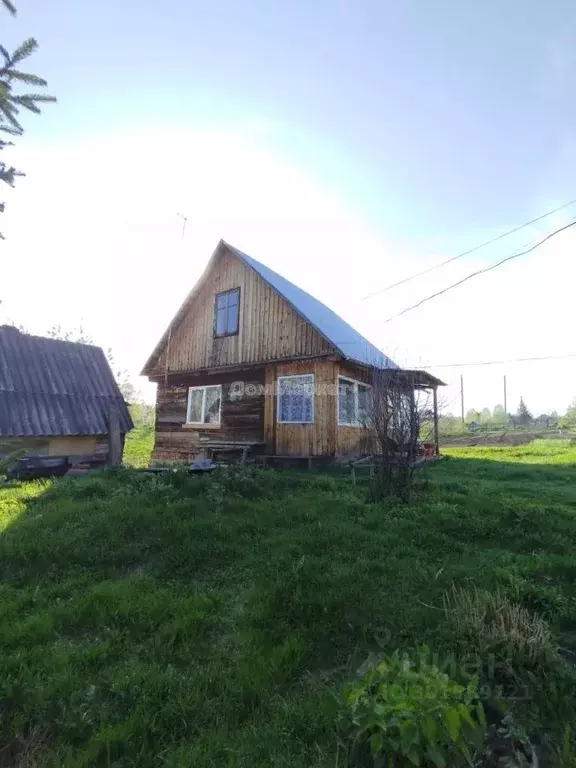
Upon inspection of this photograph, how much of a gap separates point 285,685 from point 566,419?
5889cm

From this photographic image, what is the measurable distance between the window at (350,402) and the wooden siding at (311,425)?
1.37ft

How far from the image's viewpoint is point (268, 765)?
254 centimetres

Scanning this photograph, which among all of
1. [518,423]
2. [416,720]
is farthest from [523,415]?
[416,720]

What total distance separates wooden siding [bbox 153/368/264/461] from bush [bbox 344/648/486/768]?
38.7ft

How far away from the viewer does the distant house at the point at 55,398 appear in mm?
12086

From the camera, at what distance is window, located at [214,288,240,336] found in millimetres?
15562

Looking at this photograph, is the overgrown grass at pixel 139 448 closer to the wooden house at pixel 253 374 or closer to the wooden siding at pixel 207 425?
the wooden siding at pixel 207 425

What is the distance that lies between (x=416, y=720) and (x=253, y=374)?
510 inches

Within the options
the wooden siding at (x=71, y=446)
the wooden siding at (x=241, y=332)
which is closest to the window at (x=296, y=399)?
the wooden siding at (x=241, y=332)

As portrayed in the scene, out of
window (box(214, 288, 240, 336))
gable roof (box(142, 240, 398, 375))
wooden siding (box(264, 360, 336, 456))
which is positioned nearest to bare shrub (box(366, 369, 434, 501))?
gable roof (box(142, 240, 398, 375))

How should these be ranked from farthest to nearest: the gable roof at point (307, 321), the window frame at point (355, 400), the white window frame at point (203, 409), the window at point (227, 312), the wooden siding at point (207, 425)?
the white window frame at point (203, 409)
the window at point (227, 312)
the wooden siding at point (207, 425)
the window frame at point (355, 400)
the gable roof at point (307, 321)

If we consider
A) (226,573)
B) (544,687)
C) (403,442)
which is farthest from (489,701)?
(403,442)

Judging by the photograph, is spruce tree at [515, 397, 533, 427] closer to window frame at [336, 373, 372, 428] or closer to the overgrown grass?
the overgrown grass

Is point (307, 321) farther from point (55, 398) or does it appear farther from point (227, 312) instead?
point (55, 398)
